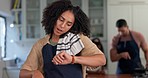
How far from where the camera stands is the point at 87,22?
2.99ft

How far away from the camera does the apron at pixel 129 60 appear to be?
2.72 meters

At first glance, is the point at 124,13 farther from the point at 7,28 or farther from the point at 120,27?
the point at 7,28

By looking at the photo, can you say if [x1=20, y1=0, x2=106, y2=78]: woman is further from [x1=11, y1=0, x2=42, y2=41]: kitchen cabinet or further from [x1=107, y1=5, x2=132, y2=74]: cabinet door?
[x1=11, y1=0, x2=42, y2=41]: kitchen cabinet

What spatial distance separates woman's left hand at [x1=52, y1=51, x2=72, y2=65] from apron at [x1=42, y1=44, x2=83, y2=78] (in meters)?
0.04

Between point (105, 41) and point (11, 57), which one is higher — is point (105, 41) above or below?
above

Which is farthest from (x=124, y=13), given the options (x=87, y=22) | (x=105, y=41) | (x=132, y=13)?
(x=87, y=22)

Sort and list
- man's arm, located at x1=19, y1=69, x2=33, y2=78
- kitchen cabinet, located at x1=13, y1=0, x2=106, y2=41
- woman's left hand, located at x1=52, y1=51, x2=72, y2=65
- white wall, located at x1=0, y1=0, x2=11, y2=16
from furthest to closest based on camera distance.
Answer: kitchen cabinet, located at x1=13, y1=0, x2=106, y2=41
white wall, located at x1=0, y1=0, x2=11, y2=16
man's arm, located at x1=19, y1=69, x2=33, y2=78
woman's left hand, located at x1=52, y1=51, x2=72, y2=65

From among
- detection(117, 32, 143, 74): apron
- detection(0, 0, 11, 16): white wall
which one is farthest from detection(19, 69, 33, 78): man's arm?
detection(0, 0, 11, 16): white wall

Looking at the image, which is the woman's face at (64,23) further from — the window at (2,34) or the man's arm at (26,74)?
the window at (2,34)

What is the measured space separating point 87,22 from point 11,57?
156 inches

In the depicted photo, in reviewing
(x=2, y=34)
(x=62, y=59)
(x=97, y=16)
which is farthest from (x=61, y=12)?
(x=2, y=34)

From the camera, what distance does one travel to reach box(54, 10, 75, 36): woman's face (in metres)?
0.86

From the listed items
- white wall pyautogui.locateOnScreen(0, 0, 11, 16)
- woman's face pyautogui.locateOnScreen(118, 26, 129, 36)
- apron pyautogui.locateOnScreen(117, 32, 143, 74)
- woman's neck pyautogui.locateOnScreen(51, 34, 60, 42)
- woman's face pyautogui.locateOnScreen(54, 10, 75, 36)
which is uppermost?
white wall pyautogui.locateOnScreen(0, 0, 11, 16)

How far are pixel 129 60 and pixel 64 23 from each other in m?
2.01
